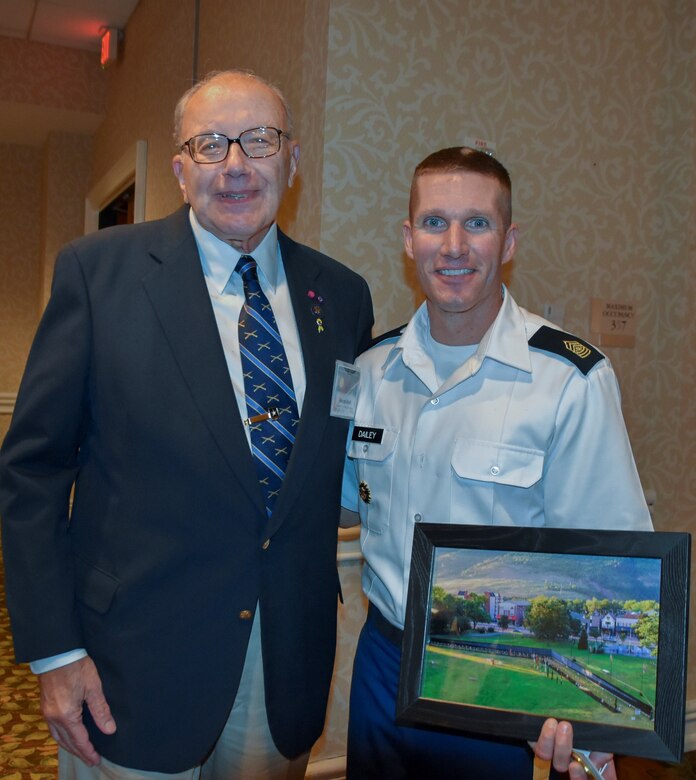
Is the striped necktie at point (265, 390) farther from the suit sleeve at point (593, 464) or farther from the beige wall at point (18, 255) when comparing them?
the beige wall at point (18, 255)

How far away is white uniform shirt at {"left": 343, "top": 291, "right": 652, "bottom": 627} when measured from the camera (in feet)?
4.34

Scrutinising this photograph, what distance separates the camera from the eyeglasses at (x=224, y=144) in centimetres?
144

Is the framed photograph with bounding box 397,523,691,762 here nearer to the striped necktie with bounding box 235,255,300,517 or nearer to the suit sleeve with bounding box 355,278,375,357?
the striped necktie with bounding box 235,255,300,517

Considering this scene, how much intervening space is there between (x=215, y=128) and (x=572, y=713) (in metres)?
1.16

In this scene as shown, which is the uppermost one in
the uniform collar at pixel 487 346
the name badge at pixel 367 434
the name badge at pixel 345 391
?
the uniform collar at pixel 487 346

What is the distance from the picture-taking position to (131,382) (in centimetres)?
132

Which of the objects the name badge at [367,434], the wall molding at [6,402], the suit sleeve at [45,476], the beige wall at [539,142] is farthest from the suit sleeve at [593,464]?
the wall molding at [6,402]

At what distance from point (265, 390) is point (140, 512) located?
31cm

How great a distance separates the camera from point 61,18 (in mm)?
4277

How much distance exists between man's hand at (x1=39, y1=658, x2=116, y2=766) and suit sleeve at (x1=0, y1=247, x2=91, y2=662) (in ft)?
0.18

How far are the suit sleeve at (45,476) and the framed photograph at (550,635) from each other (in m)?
0.59

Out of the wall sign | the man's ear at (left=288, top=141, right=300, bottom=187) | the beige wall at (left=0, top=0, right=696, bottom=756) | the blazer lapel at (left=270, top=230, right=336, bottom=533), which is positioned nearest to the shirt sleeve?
the blazer lapel at (left=270, top=230, right=336, bottom=533)

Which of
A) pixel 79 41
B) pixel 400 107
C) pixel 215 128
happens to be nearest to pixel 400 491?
pixel 215 128

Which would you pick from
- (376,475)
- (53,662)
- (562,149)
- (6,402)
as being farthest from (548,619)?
(6,402)
